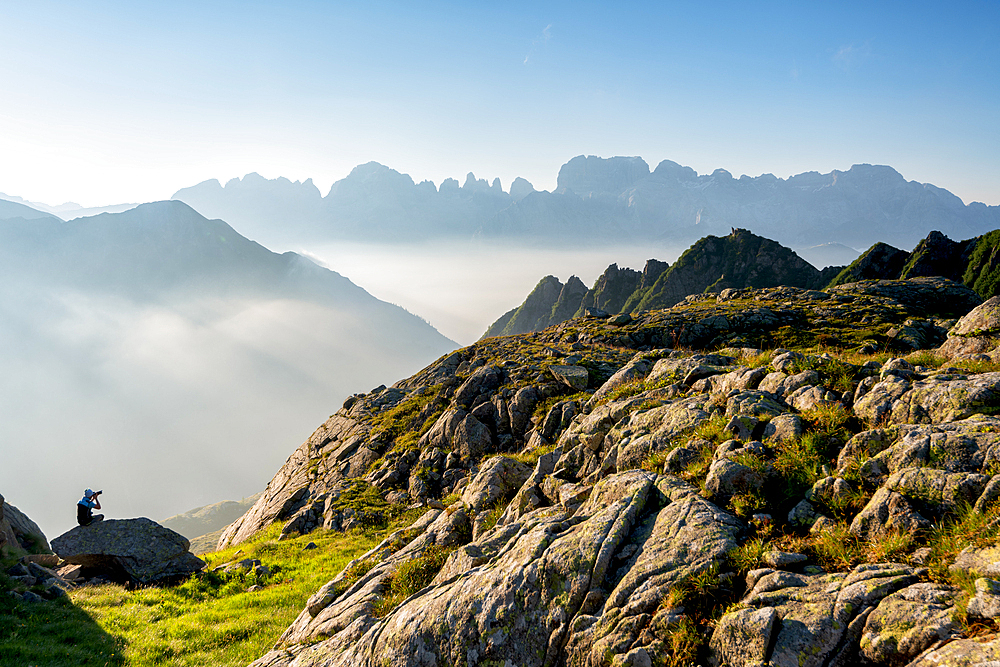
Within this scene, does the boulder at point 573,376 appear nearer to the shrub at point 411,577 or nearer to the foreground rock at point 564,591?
the shrub at point 411,577

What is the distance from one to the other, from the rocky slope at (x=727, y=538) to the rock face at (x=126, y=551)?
15.4 metres

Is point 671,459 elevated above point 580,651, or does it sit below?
above

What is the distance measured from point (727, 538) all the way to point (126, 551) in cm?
3207

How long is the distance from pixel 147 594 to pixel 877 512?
102 feet

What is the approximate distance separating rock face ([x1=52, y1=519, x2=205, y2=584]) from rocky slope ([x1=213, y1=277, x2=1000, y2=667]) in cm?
1537

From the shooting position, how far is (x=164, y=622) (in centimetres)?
1947

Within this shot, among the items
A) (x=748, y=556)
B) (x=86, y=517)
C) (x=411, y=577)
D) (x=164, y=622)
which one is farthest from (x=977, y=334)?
(x=86, y=517)

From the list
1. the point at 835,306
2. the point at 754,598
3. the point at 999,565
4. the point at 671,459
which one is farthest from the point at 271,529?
the point at 835,306

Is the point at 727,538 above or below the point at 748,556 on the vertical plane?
above

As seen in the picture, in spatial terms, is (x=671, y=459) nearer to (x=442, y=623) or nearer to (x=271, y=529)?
(x=442, y=623)

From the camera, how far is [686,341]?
8181cm

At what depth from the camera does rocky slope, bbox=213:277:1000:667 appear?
8.08m

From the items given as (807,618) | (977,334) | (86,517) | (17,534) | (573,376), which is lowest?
(807,618)

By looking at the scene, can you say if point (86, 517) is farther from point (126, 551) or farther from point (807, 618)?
point (807, 618)
